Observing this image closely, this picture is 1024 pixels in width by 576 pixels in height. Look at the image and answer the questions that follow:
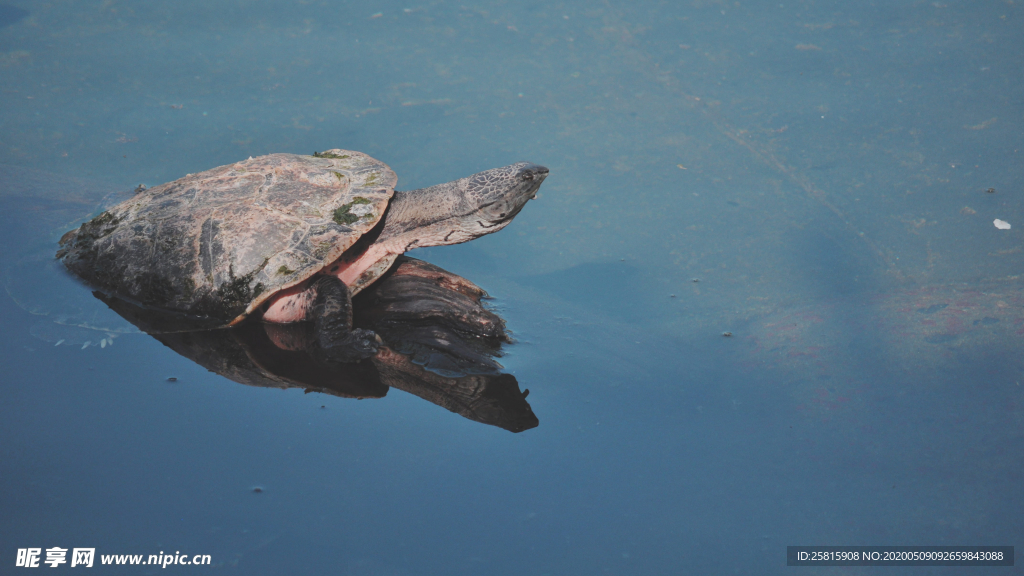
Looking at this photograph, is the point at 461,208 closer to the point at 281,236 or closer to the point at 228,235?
the point at 281,236

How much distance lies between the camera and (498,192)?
14.5 ft

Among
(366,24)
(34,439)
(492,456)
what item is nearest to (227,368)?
(34,439)

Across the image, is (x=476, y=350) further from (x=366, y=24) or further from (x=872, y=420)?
(x=366, y=24)

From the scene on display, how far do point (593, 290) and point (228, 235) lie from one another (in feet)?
7.77

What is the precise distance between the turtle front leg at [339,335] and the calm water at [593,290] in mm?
346

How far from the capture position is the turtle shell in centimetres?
409

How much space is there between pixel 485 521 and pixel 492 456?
0.42 meters

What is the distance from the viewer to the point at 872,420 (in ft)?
12.4

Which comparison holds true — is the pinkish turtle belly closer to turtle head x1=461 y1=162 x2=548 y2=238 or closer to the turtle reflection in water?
the turtle reflection in water

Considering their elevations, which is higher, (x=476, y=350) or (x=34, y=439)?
(x=476, y=350)

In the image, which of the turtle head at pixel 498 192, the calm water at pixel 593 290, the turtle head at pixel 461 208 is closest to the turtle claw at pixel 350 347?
the calm water at pixel 593 290

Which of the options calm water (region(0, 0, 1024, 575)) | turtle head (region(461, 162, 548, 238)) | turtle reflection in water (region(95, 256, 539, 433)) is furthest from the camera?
turtle head (region(461, 162, 548, 238))

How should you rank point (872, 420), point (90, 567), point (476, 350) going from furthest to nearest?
point (476, 350) → point (872, 420) → point (90, 567)

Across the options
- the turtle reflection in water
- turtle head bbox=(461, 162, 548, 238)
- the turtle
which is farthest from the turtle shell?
turtle head bbox=(461, 162, 548, 238)
